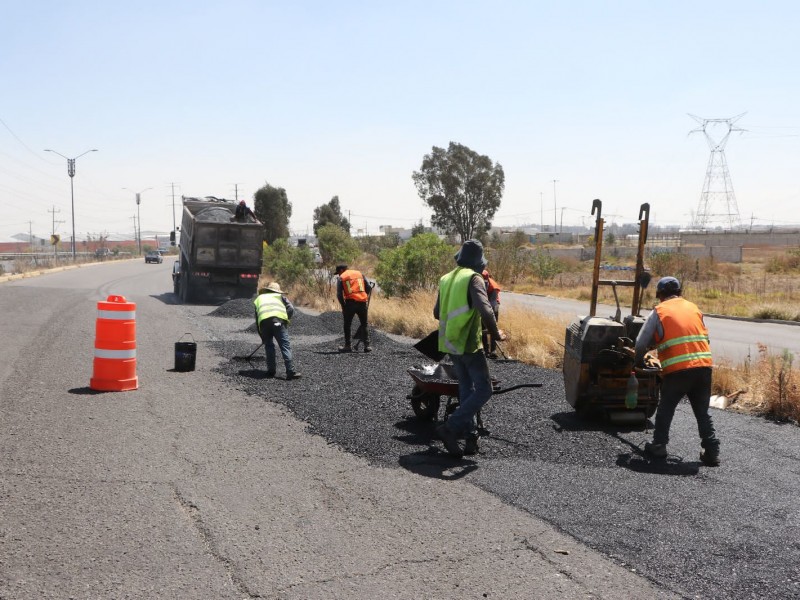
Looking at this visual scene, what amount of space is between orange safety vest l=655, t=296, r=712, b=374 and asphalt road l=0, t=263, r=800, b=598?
0.88 m

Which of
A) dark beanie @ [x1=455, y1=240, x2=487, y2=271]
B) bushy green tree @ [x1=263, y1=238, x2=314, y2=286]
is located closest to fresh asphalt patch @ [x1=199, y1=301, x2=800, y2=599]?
dark beanie @ [x1=455, y1=240, x2=487, y2=271]

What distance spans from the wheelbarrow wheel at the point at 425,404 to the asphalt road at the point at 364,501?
13cm

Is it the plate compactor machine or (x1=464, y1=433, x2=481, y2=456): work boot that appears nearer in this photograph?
(x1=464, y1=433, x2=481, y2=456): work boot

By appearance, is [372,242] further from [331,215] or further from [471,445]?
[471,445]

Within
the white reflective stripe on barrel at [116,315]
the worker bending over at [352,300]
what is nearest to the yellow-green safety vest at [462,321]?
the white reflective stripe on barrel at [116,315]

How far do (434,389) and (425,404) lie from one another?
0.72 metres

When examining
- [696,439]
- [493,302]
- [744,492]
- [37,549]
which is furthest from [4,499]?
[493,302]

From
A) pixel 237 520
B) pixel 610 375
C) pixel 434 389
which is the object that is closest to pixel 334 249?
pixel 610 375

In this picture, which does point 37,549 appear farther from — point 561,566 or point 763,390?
point 763,390

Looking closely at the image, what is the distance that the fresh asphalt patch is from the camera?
4637mm

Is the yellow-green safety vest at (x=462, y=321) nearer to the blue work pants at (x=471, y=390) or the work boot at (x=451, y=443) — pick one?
the blue work pants at (x=471, y=390)

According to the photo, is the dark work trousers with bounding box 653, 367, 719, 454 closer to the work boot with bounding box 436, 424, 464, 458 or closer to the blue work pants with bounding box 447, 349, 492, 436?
the blue work pants with bounding box 447, 349, 492, 436

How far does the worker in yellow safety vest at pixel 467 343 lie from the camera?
6660mm

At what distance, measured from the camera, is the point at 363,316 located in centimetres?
Result: 1394
